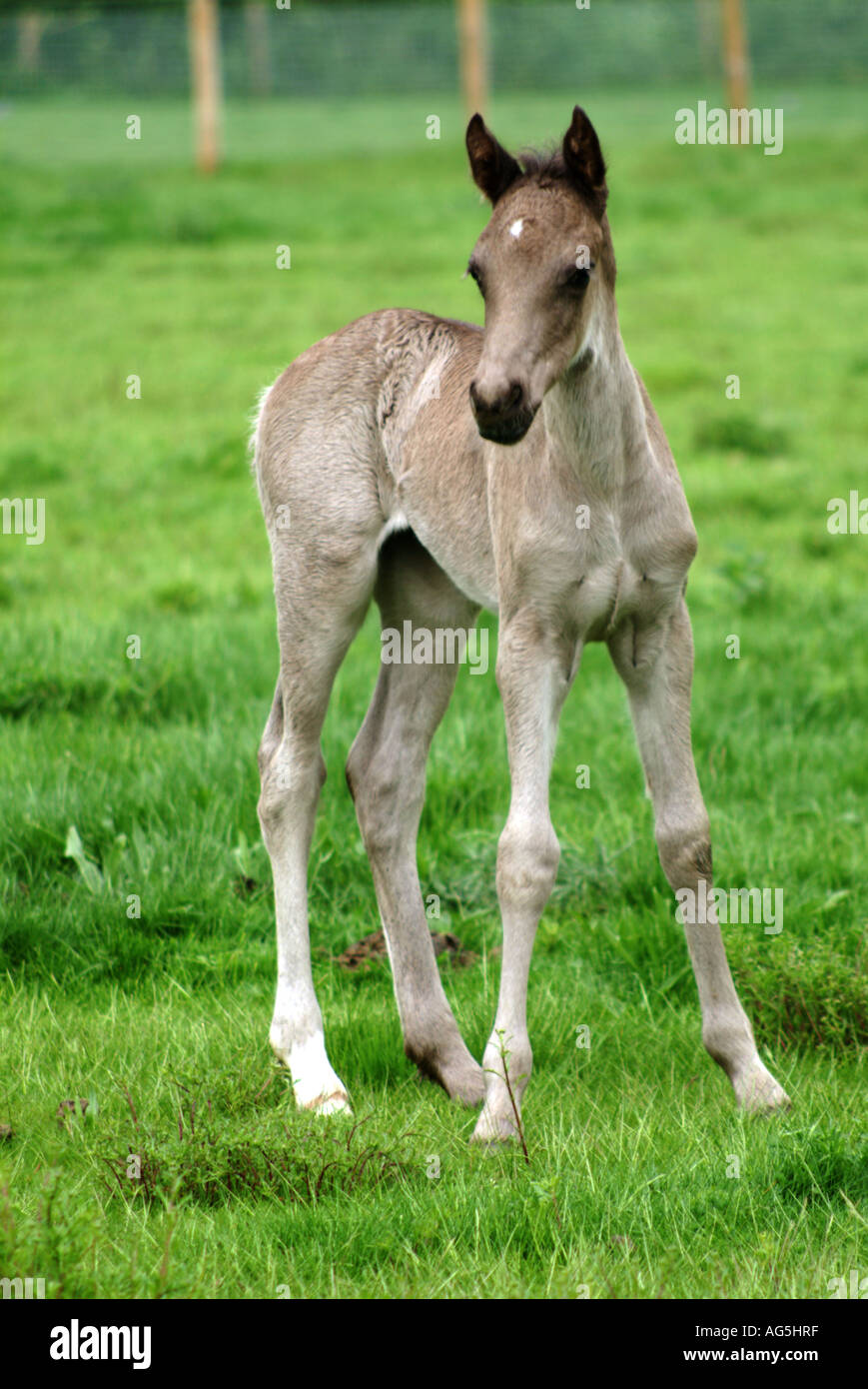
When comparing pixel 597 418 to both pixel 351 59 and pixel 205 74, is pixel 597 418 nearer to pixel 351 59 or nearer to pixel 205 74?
pixel 205 74

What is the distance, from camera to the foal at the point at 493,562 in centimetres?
377

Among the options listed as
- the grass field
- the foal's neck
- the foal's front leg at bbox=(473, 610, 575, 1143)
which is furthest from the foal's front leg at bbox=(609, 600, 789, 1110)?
the foal's neck

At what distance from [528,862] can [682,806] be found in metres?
0.58

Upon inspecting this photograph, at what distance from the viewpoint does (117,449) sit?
11.3 metres

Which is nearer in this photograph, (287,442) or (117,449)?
(287,442)

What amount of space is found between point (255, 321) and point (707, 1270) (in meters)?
12.2

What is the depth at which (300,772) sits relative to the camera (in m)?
4.87

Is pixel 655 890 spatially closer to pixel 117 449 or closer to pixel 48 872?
pixel 48 872

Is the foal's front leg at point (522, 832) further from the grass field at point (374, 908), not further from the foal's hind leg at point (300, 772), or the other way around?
the foal's hind leg at point (300, 772)

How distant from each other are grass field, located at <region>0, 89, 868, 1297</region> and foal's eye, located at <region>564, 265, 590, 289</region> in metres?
2.07

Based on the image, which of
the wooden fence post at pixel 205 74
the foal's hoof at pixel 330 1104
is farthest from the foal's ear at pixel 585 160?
the wooden fence post at pixel 205 74

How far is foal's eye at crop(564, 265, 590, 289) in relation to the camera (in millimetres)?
3682
